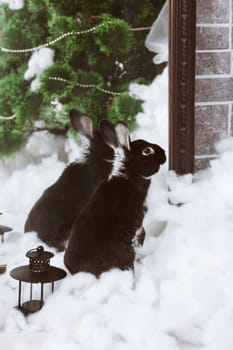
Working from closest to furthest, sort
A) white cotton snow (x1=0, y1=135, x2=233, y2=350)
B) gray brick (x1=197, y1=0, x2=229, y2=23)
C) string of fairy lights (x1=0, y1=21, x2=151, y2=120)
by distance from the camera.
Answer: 1. white cotton snow (x1=0, y1=135, x2=233, y2=350)
2. string of fairy lights (x1=0, y1=21, x2=151, y2=120)
3. gray brick (x1=197, y1=0, x2=229, y2=23)

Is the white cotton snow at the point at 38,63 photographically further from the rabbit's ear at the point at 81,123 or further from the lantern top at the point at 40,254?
the lantern top at the point at 40,254

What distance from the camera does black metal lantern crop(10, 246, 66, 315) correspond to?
149 cm

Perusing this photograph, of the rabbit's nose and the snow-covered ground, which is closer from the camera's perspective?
the snow-covered ground

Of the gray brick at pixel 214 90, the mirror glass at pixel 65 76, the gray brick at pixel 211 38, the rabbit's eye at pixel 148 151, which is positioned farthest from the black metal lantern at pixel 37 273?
the gray brick at pixel 211 38

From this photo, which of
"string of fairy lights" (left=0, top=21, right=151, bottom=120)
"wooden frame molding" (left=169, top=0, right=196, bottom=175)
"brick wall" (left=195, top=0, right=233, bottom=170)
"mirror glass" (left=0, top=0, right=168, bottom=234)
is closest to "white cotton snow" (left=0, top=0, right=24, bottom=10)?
"mirror glass" (left=0, top=0, right=168, bottom=234)

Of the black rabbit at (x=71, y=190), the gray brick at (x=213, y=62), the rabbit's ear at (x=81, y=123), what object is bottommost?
the black rabbit at (x=71, y=190)

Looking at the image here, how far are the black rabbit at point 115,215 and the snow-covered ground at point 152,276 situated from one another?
0.04m

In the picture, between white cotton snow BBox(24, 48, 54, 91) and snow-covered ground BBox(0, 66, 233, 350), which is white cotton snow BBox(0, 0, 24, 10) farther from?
snow-covered ground BBox(0, 66, 233, 350)

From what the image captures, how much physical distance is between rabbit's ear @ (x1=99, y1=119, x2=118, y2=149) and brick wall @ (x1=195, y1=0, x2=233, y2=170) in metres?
0.29

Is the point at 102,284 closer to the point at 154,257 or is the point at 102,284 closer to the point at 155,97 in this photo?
the point at 154,257

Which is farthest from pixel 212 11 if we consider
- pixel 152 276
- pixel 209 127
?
pixel 152 276

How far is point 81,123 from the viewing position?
161 cm

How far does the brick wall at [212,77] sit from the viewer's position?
5.48 ft

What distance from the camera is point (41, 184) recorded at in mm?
1617
